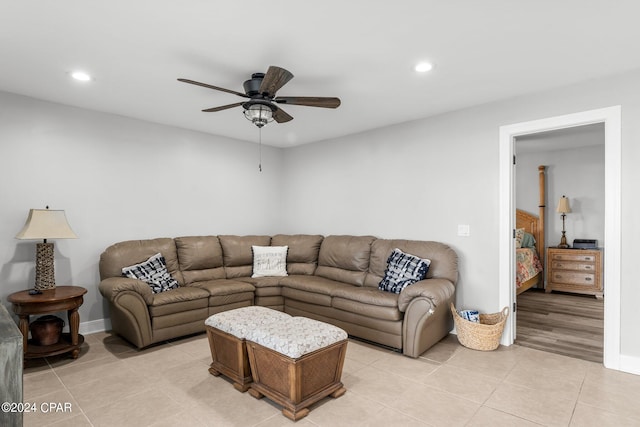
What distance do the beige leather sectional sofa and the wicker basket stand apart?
0.19 metres

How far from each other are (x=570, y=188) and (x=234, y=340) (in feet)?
20.2

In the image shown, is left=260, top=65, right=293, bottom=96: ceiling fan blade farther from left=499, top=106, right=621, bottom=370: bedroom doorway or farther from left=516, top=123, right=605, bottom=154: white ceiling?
left=516, top=123, right=605, bottom=154: white ceiling

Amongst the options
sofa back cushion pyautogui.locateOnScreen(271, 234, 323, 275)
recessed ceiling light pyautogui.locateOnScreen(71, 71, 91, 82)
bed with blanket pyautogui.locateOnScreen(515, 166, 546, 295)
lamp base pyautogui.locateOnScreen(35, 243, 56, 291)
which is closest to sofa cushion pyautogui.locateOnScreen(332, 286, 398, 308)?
sofa back cushion pyautogui.locateOnScreen(271, 234, 323, 275)

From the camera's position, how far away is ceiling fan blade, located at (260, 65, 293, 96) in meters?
2.27

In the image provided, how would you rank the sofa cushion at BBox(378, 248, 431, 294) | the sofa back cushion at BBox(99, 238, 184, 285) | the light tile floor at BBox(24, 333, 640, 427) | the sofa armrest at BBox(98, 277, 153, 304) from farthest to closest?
the sofa back cushion at BBox(99, 238, 184, 285) < the sofa cushion at BBox(378, 248, 431, 294) < the sofa armrest at BBox(98, 277, 153, 304) < the light tile floor at BBox(24, 333, 640, 427)

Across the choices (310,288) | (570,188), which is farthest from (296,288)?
(570,188)

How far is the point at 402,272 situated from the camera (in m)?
3.61

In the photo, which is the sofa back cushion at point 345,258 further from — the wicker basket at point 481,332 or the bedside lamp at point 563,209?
the bedside lamp at point 563,209

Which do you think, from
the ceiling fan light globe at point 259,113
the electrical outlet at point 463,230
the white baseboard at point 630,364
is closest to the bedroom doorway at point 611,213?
the white baseboard at point 630,364

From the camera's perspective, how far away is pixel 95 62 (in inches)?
105

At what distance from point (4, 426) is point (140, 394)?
Answer: 5.46ft

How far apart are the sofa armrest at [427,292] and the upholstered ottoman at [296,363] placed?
3.08 feet

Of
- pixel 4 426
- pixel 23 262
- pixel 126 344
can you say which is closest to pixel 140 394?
pixel 126 344

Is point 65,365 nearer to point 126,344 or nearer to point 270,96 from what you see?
point 126,344
